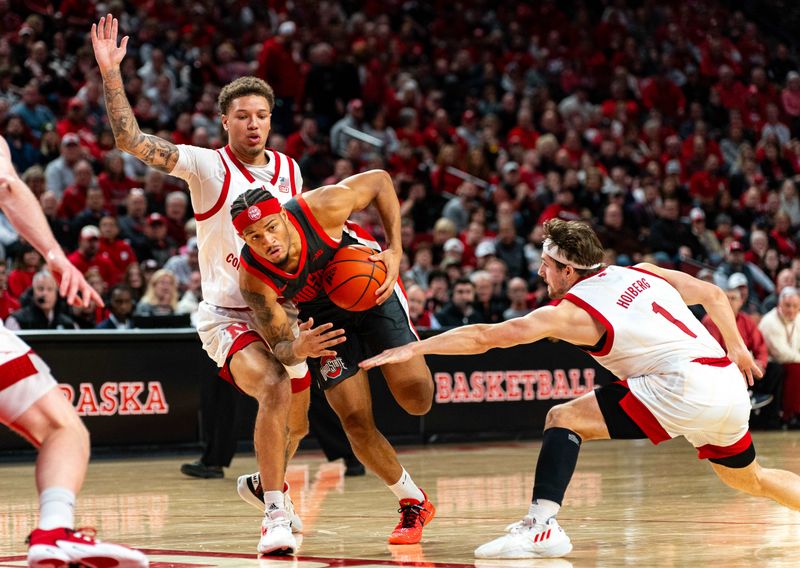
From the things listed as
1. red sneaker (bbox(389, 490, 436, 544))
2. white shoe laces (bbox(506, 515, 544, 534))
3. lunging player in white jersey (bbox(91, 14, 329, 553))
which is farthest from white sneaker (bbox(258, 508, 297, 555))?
white shoe laces (bbox(506, 515, 544, 534))

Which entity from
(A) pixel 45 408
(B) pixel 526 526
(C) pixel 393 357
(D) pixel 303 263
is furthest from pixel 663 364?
(A) pixel 45 408

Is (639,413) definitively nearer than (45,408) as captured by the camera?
No

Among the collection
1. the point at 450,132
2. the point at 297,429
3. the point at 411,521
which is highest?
the point at 450,132

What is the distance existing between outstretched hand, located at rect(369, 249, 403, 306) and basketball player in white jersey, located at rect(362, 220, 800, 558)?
2.67 feet

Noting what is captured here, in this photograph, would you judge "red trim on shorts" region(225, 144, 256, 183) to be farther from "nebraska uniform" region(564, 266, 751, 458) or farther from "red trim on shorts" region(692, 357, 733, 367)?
"red trim on shorts" region(692, 357, 733, 367)

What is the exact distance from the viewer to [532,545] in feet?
18.2

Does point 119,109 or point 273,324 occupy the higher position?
point 119,109

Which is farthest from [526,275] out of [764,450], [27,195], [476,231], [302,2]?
[27,195]

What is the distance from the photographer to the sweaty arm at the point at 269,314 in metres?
6.15

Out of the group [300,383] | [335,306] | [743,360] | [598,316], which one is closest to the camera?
[598,316]

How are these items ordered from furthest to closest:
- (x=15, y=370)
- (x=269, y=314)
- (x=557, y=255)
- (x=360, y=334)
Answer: (x=360, y=334), (x=269, y=314), (x=557, y=255), (x=15, y=370)

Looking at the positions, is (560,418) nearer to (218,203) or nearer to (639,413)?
(639,413)

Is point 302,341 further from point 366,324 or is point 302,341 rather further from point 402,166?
point 402,166

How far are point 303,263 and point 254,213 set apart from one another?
0.42 m
